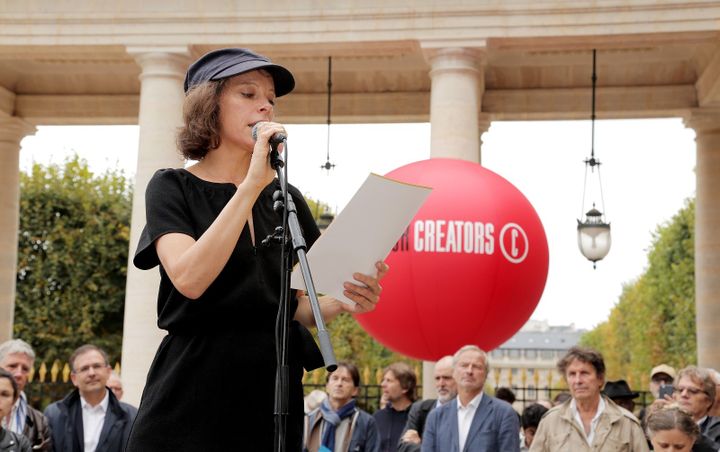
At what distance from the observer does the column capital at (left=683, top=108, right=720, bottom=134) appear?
21141mm

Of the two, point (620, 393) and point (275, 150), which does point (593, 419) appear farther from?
point (275, 150)

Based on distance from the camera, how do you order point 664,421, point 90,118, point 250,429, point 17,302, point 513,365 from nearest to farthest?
point 250,429, point 664,421, point 90,118, point 17,302, point 513,365

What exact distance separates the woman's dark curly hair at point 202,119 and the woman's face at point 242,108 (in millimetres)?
21

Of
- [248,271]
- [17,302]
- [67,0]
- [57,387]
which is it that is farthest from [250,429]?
[17,302]

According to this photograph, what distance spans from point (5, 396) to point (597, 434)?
453 cm

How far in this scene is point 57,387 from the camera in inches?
1251

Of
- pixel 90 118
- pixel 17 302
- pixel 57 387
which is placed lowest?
pixel 57 387

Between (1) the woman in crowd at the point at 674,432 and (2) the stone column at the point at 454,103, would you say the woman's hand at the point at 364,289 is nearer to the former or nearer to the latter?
(1) the woman in crowd at the point at 674,432

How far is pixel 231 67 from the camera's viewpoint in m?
3.76

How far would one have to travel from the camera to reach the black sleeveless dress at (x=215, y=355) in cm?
346

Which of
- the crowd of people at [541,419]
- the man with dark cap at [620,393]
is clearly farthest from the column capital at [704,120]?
the crowd of people at [541,419]

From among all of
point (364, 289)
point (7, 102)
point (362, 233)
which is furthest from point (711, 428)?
point (7, 102)

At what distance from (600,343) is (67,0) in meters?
118

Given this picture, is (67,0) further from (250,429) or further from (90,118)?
(250,429)
